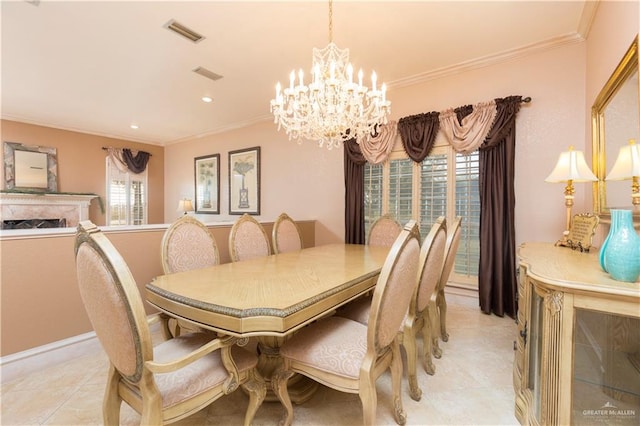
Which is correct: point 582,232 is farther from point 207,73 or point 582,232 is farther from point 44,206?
point 44,206

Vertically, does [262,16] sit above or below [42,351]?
above

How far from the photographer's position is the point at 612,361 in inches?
47.5

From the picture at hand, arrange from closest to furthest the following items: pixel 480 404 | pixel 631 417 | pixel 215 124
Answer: pixel 631 417 < pixel 480 404 < pixel 215 124

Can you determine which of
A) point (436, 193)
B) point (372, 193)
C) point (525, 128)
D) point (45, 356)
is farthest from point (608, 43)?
point (45, 356)

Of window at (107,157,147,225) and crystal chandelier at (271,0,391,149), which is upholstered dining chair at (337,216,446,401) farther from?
window at (107,157,147,225)

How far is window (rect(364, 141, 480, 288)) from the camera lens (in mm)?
3160

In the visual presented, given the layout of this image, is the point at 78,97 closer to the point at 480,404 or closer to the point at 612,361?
the point at 480,404

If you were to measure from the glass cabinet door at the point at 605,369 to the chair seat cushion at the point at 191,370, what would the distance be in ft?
4.53

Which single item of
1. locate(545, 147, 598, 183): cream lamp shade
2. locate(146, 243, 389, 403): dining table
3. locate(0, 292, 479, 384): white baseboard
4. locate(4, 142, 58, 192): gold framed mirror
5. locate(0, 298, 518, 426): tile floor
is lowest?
locate(0, 298, 518, 426): tile floor

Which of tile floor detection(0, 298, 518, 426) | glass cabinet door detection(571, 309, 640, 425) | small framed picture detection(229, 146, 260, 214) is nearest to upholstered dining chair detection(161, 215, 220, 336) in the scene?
tile floor detection(0, 298, 518, 426)

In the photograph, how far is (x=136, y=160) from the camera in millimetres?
6191

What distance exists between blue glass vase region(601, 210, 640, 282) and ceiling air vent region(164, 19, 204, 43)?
3.19 m

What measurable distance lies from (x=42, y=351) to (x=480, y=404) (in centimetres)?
290

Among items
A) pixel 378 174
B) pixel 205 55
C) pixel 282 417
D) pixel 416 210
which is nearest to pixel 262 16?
pixel 205 55
